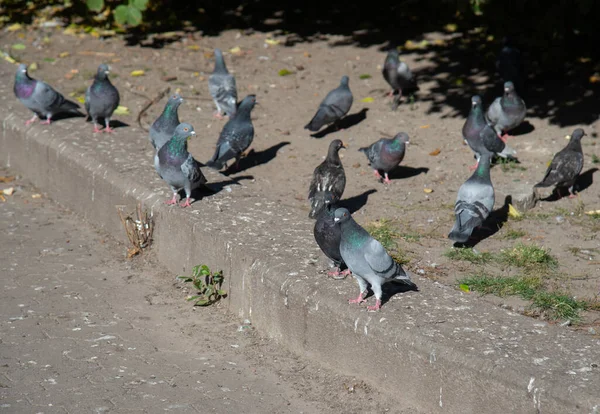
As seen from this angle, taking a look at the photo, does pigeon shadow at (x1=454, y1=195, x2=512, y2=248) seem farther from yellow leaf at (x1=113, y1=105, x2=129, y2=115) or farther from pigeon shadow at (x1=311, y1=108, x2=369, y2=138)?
yellow leaf at (x1=113, y1=105, x2=129, y2=115)

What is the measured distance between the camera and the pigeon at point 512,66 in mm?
8648

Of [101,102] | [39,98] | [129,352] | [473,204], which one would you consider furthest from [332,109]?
[129,352]

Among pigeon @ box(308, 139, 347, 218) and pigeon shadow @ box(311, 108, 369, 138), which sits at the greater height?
pigeon @ box(308, 139, 347, 218)

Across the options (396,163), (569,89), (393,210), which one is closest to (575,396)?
(393,210)

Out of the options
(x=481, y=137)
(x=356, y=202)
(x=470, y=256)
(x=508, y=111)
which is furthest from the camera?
(x=508, y=111)

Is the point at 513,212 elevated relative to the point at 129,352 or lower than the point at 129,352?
elevated

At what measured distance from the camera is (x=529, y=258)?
214 inches

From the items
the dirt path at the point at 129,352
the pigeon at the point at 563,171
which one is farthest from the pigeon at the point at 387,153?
the dirt path at the point at 129,352

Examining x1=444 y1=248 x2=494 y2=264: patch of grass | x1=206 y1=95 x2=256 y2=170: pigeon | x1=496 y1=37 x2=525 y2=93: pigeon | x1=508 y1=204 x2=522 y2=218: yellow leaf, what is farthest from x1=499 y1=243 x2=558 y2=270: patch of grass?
x1=496 y1=37 x2=525 y2=93: pigeon

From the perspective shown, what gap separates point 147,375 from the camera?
14.7 feet

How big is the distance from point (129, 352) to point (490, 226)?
2.91 m

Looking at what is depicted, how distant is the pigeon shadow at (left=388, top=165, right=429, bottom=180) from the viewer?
7301 mm

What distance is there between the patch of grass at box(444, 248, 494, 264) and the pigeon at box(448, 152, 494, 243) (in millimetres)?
93

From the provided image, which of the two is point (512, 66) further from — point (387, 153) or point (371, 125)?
point (387, 153)
